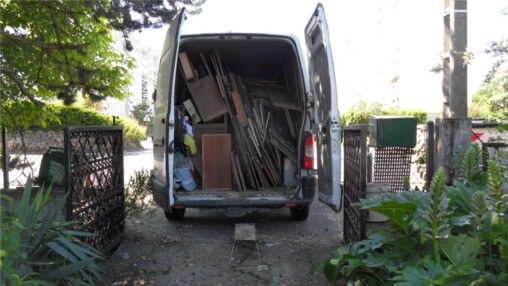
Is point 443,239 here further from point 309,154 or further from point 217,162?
point 217,162

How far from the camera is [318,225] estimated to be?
5293 millimetres

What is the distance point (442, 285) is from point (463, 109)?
7.59 metres

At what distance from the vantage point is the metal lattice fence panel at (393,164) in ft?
16.3

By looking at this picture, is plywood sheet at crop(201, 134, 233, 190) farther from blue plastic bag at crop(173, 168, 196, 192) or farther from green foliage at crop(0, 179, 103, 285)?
green foliage at crop(0, 179, 103, 285)

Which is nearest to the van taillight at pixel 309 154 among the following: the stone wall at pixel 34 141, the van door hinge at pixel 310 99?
the van door hinge at pixel 310 99

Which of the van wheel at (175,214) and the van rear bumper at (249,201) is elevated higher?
the van rear bumper at (249,201)

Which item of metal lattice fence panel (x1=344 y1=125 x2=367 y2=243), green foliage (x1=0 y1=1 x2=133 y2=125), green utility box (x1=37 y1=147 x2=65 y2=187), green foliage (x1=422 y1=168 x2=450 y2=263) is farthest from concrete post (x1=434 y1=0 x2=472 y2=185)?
green utility box (x1=37 y1=147 x2=65 y2=187)

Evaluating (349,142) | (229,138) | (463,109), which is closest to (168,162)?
(229,138)

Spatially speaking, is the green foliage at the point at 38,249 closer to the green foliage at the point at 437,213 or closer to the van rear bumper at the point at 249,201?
the green foliage at the point at 437,213

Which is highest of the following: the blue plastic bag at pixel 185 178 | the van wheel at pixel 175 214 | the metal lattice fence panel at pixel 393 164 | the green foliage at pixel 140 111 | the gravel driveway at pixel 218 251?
the green foliage at pixel 140 111

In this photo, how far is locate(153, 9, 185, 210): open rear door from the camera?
442cm

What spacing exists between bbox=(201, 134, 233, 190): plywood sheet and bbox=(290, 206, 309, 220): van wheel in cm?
105

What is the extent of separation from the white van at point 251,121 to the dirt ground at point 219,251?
37 cm

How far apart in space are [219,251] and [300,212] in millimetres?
1603
